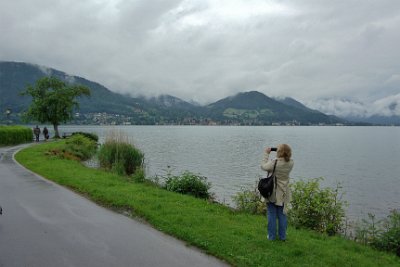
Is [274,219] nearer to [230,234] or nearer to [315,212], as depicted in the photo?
[230,234]

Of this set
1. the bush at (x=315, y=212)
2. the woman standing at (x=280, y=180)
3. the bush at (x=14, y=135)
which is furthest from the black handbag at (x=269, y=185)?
the bush at (x=14, y=135)

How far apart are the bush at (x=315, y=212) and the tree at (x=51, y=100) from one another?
1869 inches

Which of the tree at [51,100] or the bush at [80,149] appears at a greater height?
the tree at [51,100]

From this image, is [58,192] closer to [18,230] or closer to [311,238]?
[18,230]

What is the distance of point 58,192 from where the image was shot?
1337 centimetres

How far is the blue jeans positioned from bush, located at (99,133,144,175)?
14374 millimetres

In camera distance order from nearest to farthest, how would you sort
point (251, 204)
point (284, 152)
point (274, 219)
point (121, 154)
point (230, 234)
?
point (284, 152) < point (274, 219) < point (230, 234) < point (251, 204) < point (121, 154)

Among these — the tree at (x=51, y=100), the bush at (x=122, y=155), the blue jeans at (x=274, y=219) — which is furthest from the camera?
the tree at (x=51, y=100)

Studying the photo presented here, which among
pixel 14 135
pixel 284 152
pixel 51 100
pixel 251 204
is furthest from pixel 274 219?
pixel 51 100

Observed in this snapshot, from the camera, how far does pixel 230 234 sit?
8594 millimetres

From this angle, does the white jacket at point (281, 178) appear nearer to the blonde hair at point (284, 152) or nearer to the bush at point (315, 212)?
the blonde hair at point (284, 152)

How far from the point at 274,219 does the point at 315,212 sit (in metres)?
3.80

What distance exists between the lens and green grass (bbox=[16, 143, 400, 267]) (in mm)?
7344

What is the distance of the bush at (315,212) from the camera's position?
11250 millimetres
